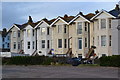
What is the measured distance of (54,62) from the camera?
42.2 m

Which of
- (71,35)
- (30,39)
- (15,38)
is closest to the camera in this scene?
(71,35)

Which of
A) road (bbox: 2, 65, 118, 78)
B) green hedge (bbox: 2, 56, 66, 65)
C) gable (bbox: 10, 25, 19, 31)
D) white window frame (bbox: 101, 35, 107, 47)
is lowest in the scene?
road (bbox: 2, 65, 118, 78)

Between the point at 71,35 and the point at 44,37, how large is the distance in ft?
23.1

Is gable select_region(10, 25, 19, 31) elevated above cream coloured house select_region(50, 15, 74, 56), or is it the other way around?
gable select_region(10, 25, 19, 31)

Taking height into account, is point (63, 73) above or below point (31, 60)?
below

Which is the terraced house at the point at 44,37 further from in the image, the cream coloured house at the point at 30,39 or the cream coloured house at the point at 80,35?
the cream coloured house at the point at 80,35

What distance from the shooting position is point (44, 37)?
58.0m

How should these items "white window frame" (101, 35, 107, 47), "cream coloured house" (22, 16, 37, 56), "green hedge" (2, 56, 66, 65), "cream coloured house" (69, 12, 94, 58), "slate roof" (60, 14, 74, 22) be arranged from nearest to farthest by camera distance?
"green hedge" (2, 56, 66, 65) < "white window frame" (101, 35, 107, 47) < "cream coloured house" (69, 12, 94, 58) < "slate roof" (60, 14, 74, 22) < "cream coloured house" (22, 16, 37, 56)

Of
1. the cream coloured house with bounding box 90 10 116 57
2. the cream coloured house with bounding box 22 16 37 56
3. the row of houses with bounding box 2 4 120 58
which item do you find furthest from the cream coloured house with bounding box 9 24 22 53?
the cream coloured house with bounding box 90 10 116 57

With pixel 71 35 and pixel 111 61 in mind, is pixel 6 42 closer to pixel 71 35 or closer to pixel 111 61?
pixel 71 35

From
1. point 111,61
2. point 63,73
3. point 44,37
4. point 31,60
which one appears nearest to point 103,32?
point 31,60

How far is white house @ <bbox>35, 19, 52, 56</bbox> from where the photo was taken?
2258 inches

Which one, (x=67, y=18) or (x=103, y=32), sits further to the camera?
(x=67, y=18)

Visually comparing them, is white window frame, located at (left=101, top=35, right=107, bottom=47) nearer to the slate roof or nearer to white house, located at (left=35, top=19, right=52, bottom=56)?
the slate roof
